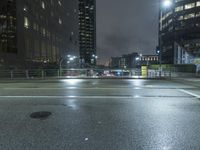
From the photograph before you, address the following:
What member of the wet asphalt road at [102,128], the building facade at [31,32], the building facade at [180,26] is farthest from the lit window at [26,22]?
the building facade at [180,26]

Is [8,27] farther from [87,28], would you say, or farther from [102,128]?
[87,28]

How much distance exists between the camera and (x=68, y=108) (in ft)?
26.8

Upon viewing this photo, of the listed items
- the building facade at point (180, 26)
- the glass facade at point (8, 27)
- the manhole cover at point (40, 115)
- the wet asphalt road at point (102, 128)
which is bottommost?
the wet asphalt road at point (102, 128)

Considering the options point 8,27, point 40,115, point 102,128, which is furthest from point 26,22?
point 102,128

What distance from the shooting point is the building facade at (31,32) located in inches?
1460

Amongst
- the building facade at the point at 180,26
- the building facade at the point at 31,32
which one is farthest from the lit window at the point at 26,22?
the building facade at the point at 180,26

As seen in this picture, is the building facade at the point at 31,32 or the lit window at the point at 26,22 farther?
the lit window at the point at 26,22

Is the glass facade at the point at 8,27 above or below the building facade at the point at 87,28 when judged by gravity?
below

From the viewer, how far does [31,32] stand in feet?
142

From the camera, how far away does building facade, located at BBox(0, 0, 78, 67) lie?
122 ft

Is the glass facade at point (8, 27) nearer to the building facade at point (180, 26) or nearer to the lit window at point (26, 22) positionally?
the lit window at point (26, 22)

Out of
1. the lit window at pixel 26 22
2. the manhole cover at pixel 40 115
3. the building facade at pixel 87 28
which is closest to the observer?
the manhole cover at pixel 40 115

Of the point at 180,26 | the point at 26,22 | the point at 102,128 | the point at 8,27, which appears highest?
the point at 180,26

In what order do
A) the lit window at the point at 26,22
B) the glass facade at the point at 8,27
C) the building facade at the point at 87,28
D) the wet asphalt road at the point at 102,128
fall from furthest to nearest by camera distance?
the building facade at the point at 87,28
the lit window at the point at 26,22
the glass facade at the point at 8,27
the wet asphalt road at the point at 102,128
